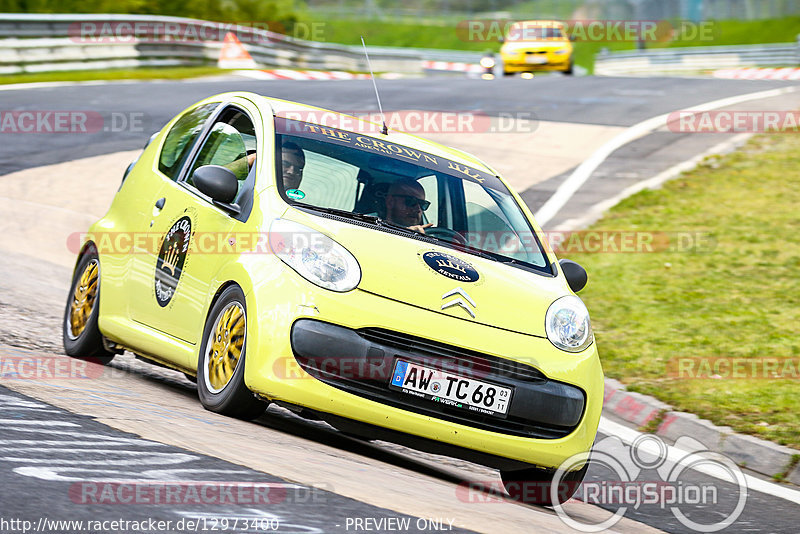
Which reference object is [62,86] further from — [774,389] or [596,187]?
[774,389]

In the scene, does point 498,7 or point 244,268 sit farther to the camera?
point 498,7

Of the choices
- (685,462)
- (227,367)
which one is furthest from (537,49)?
(227,367)

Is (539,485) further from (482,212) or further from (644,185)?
(644,185)

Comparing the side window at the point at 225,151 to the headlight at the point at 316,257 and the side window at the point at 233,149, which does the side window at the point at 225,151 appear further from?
the headlight at the point at 316,257

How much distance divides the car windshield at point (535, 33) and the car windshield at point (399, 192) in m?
28.6

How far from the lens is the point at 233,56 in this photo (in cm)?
3052

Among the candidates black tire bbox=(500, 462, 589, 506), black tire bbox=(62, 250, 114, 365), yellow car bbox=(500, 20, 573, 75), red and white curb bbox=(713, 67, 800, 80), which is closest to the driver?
black tire bbox=(500, 462, 589, 506)

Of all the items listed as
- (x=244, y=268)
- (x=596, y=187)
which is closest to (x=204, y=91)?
(x=596, y=187)

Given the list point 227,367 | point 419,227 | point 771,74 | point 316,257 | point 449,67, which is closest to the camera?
point 316,257

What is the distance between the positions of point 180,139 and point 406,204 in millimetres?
1648

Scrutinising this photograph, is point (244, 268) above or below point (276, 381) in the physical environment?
above

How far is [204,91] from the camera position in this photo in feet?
72.3

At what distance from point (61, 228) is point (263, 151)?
6391mm

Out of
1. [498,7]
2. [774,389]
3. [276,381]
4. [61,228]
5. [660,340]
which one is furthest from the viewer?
[498,7]
